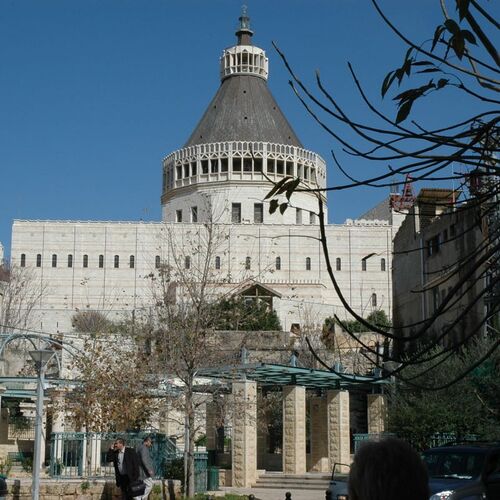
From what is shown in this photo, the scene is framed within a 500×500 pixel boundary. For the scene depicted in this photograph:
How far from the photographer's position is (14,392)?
2525 centimetres

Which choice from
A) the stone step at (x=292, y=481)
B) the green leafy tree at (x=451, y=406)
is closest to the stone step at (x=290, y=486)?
the stone step at (x=292, y=481)

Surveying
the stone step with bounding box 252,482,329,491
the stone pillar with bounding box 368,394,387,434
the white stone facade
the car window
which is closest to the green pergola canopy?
the stone pillar with bounding box 368,394,387,434

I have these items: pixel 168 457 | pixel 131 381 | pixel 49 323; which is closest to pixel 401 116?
pixel 131 381

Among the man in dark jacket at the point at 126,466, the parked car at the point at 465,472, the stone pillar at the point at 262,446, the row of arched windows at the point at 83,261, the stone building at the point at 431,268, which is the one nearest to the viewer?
→ the parked car at the point at 465,472

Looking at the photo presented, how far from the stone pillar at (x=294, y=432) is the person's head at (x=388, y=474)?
22397 mm

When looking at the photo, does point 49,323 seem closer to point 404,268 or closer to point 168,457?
point 404,268

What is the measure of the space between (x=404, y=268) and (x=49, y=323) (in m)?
31.2

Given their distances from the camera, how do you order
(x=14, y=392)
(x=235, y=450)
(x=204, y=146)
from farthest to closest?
(x=204, y=146), (x=14, y=392), (x=235, y=450)

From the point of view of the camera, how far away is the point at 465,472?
11.4 m

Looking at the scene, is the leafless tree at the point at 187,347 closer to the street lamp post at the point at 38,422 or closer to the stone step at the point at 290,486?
the stone step at the point at 290,486

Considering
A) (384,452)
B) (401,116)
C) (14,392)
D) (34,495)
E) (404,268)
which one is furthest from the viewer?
(404,268)

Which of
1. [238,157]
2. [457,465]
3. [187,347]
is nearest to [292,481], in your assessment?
[187,347]

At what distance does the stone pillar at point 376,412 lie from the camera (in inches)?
1076

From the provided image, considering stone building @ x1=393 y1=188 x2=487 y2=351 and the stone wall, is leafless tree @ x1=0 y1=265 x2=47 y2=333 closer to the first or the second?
stone building @ x1=393 y1=188 x2=487 y2=351
